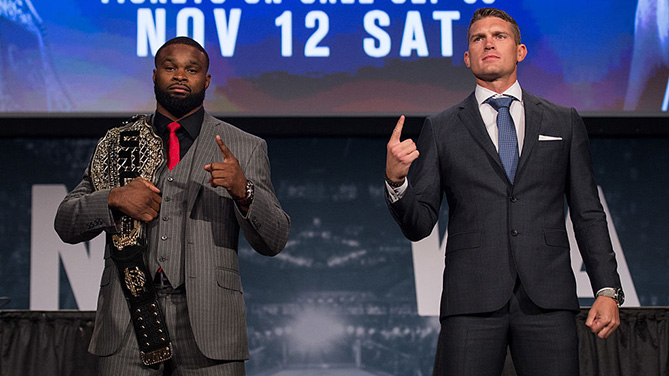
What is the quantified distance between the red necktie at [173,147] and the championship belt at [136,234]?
0.05 metres

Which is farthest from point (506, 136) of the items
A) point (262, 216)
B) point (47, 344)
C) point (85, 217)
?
point (47, 344)

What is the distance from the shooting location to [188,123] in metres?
2.10

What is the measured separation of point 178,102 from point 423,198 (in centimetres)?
75

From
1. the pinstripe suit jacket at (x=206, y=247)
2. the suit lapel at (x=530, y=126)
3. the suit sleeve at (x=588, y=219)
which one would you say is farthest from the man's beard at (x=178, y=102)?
the suit sleeve at (x=588, y=219)

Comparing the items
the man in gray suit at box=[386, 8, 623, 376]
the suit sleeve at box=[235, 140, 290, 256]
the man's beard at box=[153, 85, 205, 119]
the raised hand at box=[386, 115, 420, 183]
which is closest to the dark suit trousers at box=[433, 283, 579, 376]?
the man in gray suit at box=[386, 8, 623, 376]

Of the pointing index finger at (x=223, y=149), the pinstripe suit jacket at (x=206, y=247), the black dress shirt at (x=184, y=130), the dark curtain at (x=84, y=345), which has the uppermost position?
the black dress shirt at (x=184, y=130)

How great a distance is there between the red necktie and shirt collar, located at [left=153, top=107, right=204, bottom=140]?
0.06ft

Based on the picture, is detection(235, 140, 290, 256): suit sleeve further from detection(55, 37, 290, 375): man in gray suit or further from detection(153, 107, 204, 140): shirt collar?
detection(153, 107, 204, 140): shirt collar

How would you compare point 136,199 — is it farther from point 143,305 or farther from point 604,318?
point 604,318

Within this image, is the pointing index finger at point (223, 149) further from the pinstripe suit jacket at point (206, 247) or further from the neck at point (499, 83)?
the neck at point (499, 83)

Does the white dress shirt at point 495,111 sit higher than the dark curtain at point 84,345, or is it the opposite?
the white dress shirt at point 495,111

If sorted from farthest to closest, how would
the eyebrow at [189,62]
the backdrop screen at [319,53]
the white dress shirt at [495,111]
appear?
the backdrop screen at [319,53]
the eyebrow at [189,62]
the white dress shirt at [495,111]

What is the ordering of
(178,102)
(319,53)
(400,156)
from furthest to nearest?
(319,53)
(178,102)
(400,156)

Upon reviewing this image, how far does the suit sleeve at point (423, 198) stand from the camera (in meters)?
1.84
